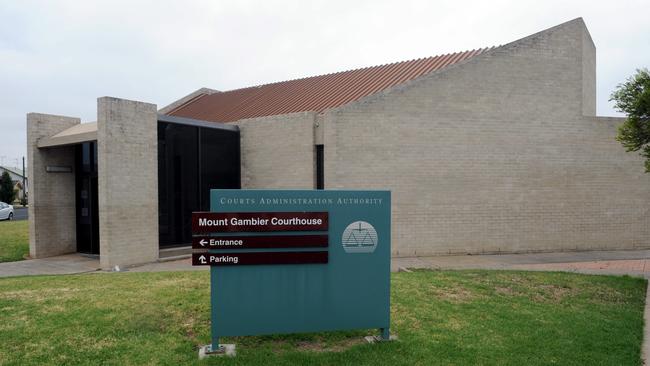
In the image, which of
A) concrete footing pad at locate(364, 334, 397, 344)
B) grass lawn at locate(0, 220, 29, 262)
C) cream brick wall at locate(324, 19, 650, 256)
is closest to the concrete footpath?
cream brick wall at locate(324, 19, 650, 256)

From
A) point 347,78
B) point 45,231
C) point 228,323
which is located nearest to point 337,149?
point 347,78

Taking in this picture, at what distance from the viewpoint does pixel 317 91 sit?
61.1 feet

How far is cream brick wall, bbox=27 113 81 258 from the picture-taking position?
47.2 feet

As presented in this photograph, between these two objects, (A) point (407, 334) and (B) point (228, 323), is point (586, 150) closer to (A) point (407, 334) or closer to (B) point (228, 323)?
(A) point (407, 334)

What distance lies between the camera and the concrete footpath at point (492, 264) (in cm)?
1117

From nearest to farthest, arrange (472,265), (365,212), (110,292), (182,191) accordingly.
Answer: (365,212) < (110,292) < (472,265) < (182,191)

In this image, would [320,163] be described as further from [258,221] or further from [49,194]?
[258,221]

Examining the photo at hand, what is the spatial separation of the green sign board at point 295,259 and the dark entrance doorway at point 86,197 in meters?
10.8

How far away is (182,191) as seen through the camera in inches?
560

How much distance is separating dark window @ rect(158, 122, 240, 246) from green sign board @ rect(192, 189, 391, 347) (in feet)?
30.0

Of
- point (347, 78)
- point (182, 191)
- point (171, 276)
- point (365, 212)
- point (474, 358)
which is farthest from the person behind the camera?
point (347, 78)

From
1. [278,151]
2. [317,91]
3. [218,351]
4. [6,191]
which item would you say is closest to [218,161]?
[278,151]

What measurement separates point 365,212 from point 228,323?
80.0 inches

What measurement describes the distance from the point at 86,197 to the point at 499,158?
42.7 feet
